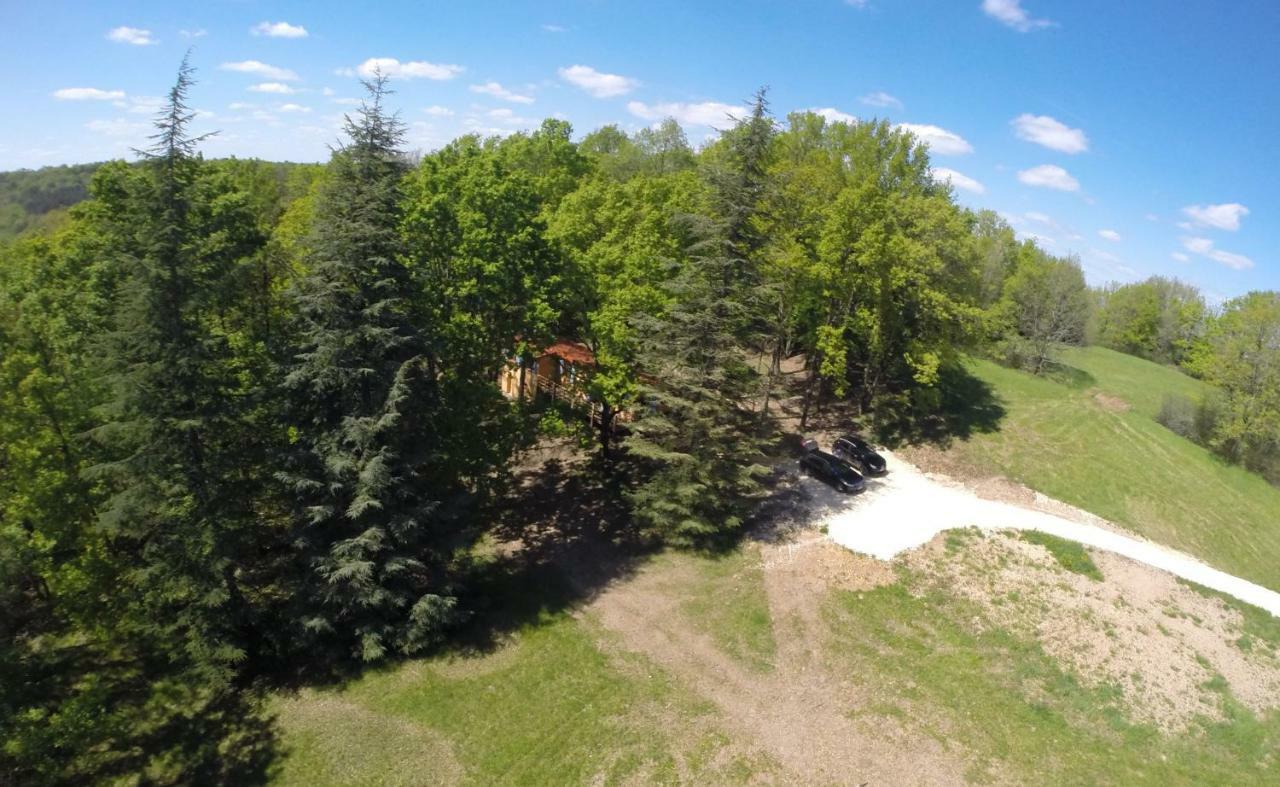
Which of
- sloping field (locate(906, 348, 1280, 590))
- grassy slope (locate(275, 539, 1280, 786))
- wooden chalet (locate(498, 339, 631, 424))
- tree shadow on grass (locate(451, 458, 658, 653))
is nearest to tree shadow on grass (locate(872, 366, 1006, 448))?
sloping field (locate(906, 348, 1280, 590))

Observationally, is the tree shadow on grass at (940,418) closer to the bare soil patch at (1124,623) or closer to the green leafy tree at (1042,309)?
the green leafy tree at (1042,309)

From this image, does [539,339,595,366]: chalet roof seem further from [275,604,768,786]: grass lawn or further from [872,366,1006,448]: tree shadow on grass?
[872,366,1006,448]: tree shadow on grass

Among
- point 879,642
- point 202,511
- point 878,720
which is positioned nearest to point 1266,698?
point 879,642

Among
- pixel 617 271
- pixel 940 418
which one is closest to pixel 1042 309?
pixel 940 418

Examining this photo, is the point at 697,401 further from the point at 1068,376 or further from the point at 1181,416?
the point at 1068,376

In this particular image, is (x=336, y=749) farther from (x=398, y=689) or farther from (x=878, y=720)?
(x=878, y=720)

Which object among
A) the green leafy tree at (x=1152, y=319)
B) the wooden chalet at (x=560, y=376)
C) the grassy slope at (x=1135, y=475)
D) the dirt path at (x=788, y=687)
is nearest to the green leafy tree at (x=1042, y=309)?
the grassy slope at (x=1135, y=475)
